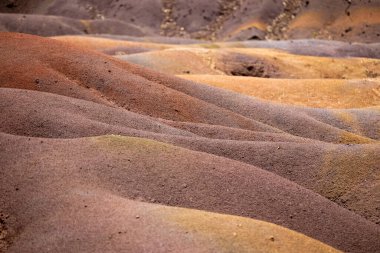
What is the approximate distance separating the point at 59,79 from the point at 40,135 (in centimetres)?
822

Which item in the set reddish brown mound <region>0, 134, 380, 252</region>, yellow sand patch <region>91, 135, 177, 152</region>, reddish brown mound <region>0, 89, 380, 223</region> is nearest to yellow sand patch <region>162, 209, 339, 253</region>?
reddish brown mound <region>0, 134, 380, 252</region>

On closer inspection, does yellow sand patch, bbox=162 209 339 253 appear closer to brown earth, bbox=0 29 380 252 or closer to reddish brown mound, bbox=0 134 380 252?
brown earth, bbox=0 29 380 252

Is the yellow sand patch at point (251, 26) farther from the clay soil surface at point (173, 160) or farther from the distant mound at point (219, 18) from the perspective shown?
the clay soil surface at point (173, 160)

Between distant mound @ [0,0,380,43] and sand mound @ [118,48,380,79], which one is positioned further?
distant mound @ [0,0,380,43]

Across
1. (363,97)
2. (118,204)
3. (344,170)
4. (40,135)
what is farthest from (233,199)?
(363,97)

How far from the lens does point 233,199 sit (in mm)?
19812

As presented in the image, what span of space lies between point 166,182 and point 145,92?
42.1 ft

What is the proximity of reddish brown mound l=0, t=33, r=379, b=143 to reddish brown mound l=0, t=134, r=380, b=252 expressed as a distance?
30.0 feet

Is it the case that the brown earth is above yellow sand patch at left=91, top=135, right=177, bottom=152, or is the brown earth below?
Answer: below

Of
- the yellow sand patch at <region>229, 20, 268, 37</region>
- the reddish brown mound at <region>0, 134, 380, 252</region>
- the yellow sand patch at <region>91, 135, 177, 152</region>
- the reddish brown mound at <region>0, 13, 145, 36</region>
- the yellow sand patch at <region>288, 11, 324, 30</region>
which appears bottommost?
the reddish brown mound at <region>0, 13, 145, 36</region>

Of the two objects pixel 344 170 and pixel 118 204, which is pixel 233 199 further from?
pixel 344 170

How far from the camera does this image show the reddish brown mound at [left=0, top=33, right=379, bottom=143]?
30.1 meters

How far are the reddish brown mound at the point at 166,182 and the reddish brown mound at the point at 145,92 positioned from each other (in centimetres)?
913

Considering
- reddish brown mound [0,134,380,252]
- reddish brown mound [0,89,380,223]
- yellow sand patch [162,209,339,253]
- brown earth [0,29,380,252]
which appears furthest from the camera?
reddish brown mound [0,89,380,223]
